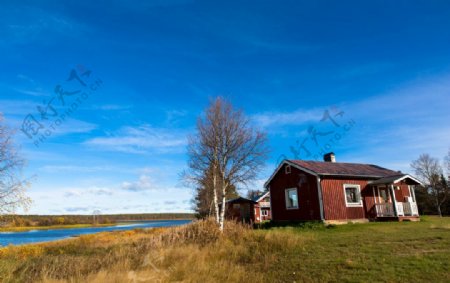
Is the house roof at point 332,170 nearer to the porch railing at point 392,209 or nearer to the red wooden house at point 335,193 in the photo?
the red wooden house at point 335,193

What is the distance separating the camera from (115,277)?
23.1 ft

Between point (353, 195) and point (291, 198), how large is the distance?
4473mm

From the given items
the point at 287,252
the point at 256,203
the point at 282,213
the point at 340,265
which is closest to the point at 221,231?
the point at 287,252

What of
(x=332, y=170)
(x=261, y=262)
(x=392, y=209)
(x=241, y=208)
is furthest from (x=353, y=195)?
(x=241, y=208)

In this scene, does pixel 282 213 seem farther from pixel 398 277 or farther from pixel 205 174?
pixel 398 277

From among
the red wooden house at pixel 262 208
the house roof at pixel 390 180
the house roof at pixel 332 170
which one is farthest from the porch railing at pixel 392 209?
the red wooden house at pixel 262 208

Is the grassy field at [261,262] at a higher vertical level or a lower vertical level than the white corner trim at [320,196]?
lower

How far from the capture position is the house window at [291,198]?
21755 millimetres

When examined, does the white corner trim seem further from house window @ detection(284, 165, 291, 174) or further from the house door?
the house door

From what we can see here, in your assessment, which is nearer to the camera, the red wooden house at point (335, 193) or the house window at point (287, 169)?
the red wooden house at point (335, 193)

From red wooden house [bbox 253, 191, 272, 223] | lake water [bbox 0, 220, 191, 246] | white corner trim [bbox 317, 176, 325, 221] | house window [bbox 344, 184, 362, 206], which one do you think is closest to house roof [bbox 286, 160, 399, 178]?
white corner trim [bbox 317, 176, 325, 221]

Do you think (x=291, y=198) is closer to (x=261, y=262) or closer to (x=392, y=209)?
(x=392, y=209)

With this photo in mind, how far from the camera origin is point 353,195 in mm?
21500

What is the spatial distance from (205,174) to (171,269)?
11.4 metres
